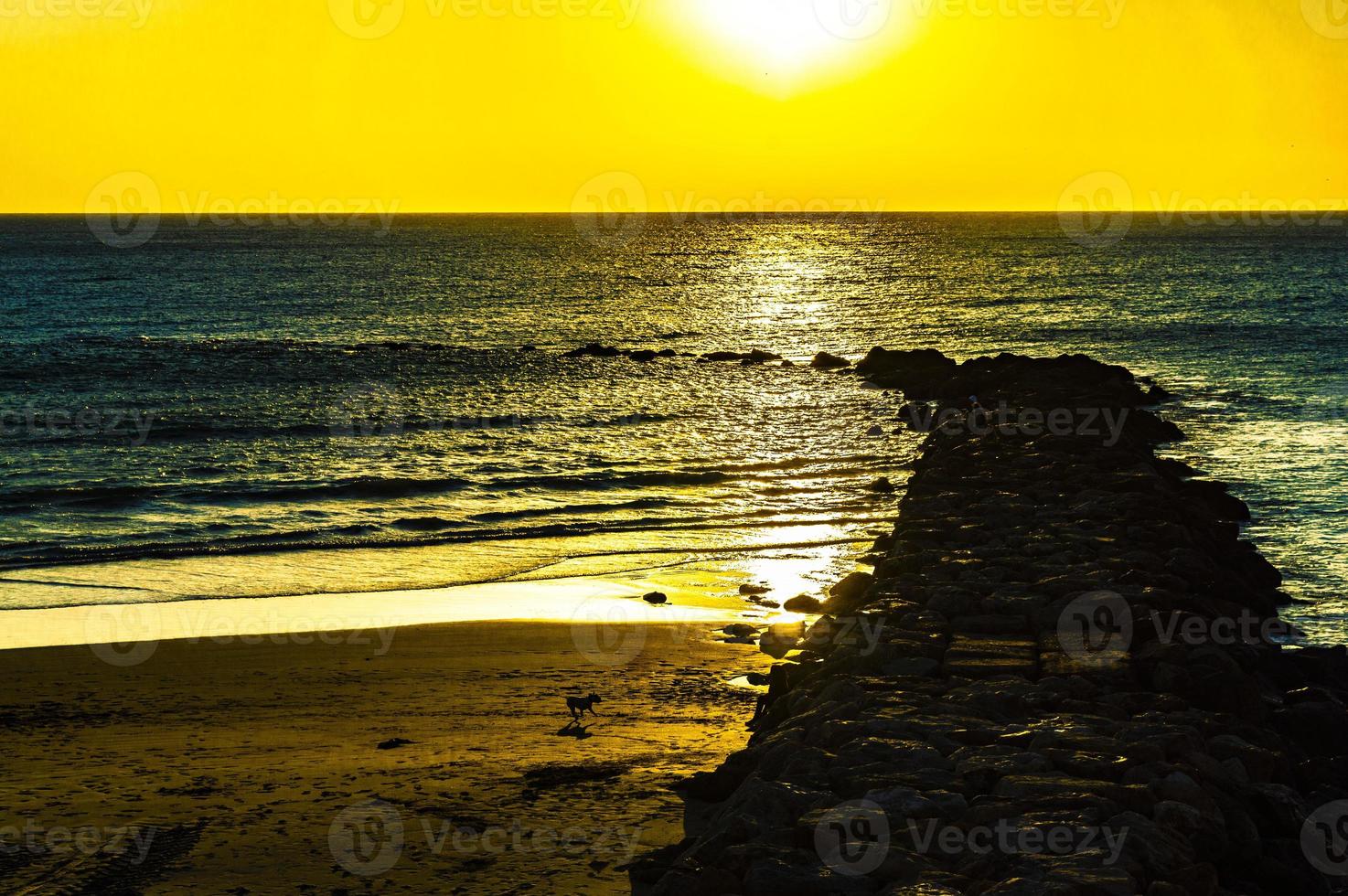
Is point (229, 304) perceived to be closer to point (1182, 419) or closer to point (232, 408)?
point (232, 408)

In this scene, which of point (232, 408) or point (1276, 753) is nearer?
point (1276, 753)

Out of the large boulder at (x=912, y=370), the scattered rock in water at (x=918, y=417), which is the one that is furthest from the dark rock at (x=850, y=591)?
the large boulder at (x=912, y=370)

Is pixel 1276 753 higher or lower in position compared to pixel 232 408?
lower

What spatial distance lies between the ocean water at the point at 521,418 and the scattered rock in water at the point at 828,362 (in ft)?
2.37

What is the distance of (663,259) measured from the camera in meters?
138

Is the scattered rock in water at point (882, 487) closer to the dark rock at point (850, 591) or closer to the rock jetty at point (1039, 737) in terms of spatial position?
the rock jetty at point (1039, 737)

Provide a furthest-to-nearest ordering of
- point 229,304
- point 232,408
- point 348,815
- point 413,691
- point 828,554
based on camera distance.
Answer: point 229,304 → point 232,408 → point 828,554 → point 413,691 → point 348,815

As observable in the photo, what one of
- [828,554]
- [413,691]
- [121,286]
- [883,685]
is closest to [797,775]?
[883,685]

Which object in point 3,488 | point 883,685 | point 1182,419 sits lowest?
point 883,685

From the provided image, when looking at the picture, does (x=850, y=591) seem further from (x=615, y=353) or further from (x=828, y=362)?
(x=615, y=353)

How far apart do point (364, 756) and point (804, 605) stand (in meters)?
6.98

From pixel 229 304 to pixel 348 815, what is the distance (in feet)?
239

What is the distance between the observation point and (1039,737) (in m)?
8.27

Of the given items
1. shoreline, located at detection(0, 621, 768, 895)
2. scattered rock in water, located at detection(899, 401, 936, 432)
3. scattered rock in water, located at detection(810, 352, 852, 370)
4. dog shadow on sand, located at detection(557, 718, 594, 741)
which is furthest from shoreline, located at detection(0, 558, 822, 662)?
scattered rock in water, located at detection(810, 352, 852, 370)
